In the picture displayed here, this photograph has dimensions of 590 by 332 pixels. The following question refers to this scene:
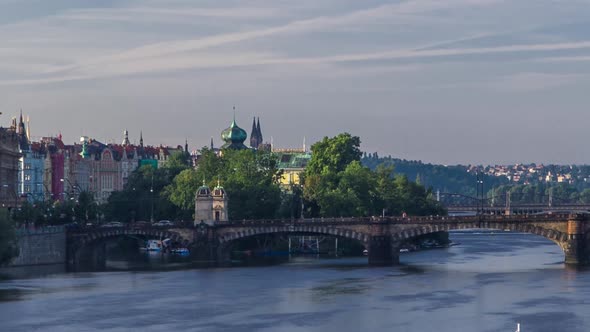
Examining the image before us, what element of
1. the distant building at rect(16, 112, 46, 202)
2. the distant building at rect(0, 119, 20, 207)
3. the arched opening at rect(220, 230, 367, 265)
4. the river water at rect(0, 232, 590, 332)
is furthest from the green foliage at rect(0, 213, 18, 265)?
the distant building at rect(16, 112, 46, 202)

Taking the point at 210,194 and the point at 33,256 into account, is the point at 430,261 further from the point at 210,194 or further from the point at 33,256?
the point at 33,256

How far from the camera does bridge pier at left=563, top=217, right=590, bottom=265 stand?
416 feet

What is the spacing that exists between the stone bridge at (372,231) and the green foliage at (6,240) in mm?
17505

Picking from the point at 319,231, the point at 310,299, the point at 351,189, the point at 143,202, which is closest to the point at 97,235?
the point at 319,231

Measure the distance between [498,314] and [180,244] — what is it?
60.4 metres

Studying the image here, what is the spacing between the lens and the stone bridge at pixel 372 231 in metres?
128

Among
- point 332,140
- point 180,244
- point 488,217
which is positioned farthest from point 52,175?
point 488,217

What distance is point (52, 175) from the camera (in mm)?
195625

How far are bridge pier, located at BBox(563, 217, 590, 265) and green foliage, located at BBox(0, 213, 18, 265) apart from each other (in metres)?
40.5

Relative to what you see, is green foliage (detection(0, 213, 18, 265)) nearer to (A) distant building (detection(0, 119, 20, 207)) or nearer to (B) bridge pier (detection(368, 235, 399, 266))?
(A) distant building (detection(0, 119, 20, 207))

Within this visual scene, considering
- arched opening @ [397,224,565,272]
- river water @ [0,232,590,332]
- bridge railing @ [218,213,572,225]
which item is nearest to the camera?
river water @ [0,232,590,332]

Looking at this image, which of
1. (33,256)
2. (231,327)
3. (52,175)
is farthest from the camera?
(52,175)

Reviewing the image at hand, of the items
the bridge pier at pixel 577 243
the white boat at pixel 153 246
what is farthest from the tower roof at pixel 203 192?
the bridge pier at pixel 577 243

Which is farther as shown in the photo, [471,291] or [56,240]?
[56,240]
